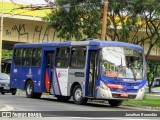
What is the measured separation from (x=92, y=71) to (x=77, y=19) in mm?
11508

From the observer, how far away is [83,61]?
24516mm

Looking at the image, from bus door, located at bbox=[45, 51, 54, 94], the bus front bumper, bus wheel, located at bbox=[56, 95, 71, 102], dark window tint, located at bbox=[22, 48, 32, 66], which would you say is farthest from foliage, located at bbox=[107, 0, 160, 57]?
the bus front bumper

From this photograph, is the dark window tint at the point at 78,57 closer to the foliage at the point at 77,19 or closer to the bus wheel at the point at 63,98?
the bus wheel at the point at 63,98

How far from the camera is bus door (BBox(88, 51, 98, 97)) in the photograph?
78.2 feet

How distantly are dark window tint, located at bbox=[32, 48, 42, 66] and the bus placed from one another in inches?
15.2

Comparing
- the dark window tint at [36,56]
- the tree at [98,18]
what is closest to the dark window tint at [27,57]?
the dark window tint at [36,56]

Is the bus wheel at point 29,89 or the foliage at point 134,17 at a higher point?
the foliage at point 134,17

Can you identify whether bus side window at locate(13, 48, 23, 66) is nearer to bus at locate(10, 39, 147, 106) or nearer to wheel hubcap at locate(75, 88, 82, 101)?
bus at locate(10, 39, 147, 106)

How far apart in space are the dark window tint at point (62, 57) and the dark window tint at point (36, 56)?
1931 millimetres

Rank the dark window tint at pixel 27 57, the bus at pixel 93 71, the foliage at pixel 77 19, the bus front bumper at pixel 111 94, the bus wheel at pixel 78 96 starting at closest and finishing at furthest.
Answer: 1. the bus front bumper at pixel 111 94
2. the bus at pixel 93 71
3. the bus wheel at pixel 78 96
4. the dark window tint at pixel 27 57
5. the foliage at pixel 77 19

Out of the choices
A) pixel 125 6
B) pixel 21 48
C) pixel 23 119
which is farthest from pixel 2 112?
pixel 125 6

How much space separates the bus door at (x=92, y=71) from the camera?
23.8 metres

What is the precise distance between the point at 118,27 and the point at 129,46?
14.7 m

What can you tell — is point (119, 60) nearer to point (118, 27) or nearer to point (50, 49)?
point (50, 49)
